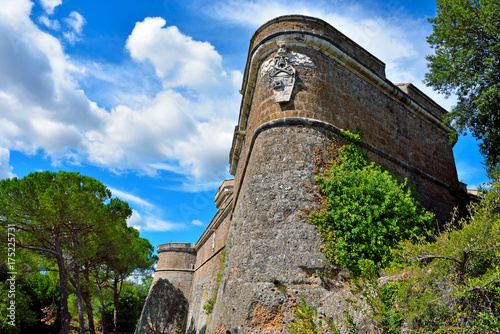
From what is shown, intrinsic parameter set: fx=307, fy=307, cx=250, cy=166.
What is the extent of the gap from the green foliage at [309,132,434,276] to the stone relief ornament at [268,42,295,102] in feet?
6.39

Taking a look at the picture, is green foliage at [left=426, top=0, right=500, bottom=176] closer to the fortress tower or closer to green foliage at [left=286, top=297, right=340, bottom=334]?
green foliage at [left=286, top=297, right=340, bottom=334]

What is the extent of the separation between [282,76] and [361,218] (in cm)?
343

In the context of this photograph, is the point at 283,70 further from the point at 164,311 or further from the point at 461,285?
the point at 164,311

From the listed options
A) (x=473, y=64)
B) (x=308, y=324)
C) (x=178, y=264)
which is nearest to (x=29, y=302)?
(x=178, y=264)

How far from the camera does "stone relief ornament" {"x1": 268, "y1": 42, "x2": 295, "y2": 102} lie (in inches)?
260

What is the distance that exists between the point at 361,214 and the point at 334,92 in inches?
121

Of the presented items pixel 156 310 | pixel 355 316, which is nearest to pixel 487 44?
pixel 355 316

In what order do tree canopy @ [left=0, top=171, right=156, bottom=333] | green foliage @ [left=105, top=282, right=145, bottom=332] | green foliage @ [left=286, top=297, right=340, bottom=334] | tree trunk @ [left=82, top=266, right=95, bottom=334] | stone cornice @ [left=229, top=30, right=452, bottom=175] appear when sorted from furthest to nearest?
green foliage @ [left=105, top=282, right=145, bottom=332]
tree trunk @ [left=82, top=266, right=95, bottom=334]
tree canopy @ [left=0, top=171, right=156, bottom=333]
stone cornice @ [left=229, top=30, right=452, bottom=175]
green foliage @ [left=286, top=297, right=340, bottom=334]

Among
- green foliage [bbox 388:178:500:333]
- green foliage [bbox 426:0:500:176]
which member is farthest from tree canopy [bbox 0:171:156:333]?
green foliage [bbox 426:0:500:176]

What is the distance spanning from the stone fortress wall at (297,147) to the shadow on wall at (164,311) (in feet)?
48.3

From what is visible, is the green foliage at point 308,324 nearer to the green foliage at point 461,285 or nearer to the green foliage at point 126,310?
the green foliage at point 461,285

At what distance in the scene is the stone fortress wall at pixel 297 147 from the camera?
16.3ft

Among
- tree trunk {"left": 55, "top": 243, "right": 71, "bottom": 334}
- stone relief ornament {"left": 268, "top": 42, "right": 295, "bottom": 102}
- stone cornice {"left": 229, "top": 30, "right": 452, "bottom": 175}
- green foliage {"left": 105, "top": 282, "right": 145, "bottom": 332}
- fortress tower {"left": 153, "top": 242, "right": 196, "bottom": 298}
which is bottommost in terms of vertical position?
green foliage {"left": 105, "top": 282, "right": 145, "bottom": 332}

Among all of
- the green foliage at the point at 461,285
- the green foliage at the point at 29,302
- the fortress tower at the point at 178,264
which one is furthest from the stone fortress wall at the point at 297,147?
the fortress tower at the point at 178,264
